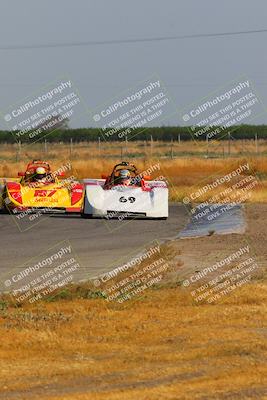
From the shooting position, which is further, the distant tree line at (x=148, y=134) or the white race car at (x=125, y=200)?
the distant tree line at (x=148, y=134)

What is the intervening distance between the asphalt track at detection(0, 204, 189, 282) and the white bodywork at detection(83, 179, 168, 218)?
278mm

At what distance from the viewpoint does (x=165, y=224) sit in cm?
2548

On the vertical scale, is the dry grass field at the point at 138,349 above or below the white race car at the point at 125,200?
below

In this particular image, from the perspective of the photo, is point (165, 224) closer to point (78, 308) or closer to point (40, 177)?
point (40, 177)

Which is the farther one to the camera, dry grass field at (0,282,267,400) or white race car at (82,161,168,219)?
white race car at (82,161,168,219)

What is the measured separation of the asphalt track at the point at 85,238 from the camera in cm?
1781

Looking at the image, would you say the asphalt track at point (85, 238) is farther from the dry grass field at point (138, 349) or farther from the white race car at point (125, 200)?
the dry grass field at point (138, 349)

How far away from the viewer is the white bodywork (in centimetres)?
2553

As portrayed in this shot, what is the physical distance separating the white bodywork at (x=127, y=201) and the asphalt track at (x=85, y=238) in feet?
0.91

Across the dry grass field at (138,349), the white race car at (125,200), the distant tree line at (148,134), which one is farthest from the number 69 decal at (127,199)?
the distant tree line at (148,134)

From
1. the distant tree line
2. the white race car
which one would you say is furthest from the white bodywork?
the distant tree line

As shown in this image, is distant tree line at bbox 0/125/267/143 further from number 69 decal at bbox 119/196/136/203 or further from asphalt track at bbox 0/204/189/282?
number 69 decal at bbox 119/196/136/203

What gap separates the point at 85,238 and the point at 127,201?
3856 millimetres

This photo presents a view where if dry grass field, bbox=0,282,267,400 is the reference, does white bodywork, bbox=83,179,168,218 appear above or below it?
above
